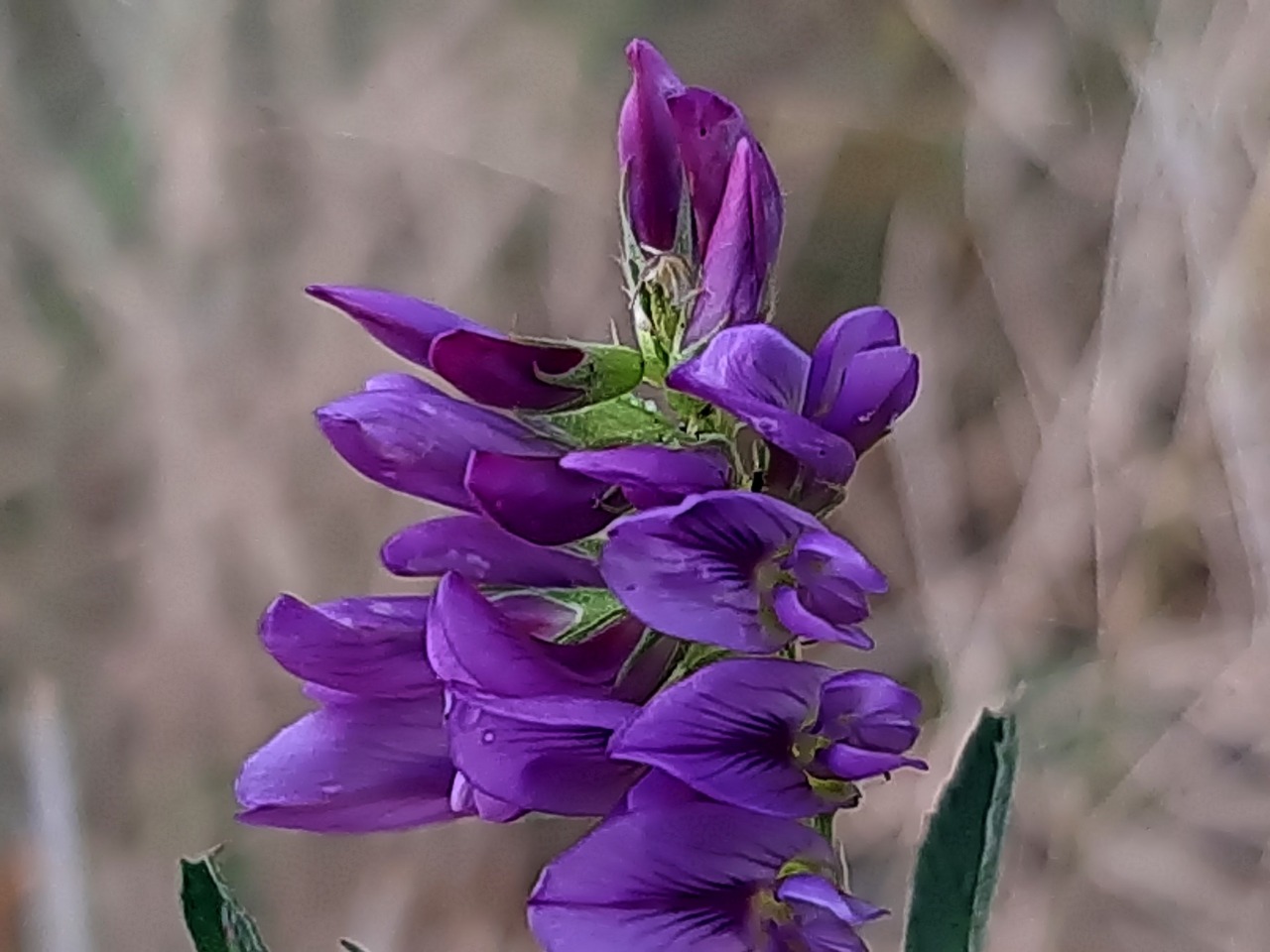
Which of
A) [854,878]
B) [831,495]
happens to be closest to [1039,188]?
[854,878]

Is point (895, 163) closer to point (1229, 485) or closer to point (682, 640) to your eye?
point (1229, 485)

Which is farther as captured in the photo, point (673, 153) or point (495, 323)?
point (495, 323)

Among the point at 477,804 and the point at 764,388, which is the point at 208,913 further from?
the point at 764,388

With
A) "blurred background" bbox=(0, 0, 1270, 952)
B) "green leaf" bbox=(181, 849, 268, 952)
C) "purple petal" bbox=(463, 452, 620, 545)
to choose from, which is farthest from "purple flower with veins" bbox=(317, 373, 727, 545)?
"blurred background" bbox=(0, 0, 1270, 952)

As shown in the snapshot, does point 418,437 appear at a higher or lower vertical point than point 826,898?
higher

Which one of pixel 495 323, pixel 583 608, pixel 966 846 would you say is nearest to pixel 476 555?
pixel 583 608

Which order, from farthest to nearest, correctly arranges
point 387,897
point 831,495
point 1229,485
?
1. point 387,897
2. point 1229,485
3. point 831,495
